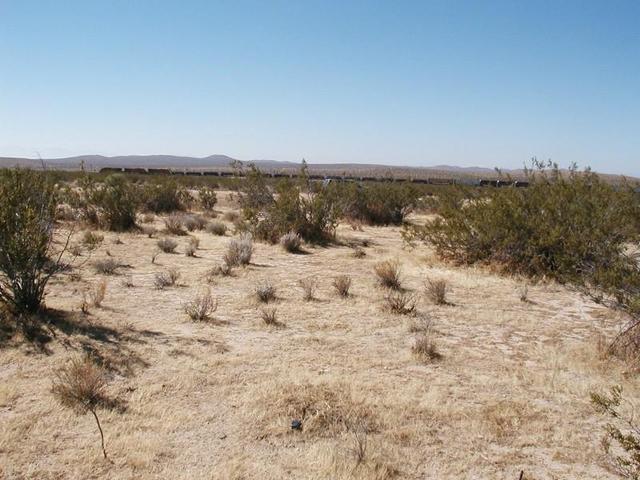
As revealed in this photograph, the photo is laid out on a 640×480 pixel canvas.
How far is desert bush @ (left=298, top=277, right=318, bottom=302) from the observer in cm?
904

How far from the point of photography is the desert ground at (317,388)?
4.20m

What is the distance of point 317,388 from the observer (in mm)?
5441

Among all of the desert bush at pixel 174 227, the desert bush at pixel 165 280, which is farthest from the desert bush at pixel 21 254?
the desert bush at pixel 174 227

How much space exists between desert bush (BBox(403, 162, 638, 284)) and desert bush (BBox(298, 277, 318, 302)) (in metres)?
3.81

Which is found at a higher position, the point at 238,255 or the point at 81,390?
the point at 238,255

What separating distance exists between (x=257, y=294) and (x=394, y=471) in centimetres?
514

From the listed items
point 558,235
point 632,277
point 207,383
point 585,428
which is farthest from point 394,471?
point 558,235

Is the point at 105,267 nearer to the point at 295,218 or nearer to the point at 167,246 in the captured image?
the point at 167,246

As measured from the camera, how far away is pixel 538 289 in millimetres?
9977

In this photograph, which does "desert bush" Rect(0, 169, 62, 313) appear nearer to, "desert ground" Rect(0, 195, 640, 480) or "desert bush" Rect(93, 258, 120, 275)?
"desert ground" Rect(0, 195, 640, 480)

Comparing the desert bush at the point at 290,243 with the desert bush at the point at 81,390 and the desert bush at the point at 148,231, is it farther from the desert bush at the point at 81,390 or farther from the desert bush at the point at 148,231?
the desert bush at the point at 81,390

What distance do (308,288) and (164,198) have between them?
16235mm

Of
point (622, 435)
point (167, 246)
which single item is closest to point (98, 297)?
point (167, 246)

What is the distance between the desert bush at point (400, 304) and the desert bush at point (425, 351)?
1.58m
